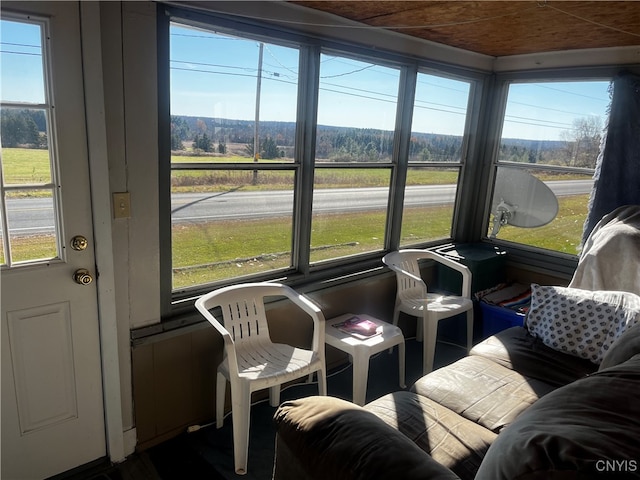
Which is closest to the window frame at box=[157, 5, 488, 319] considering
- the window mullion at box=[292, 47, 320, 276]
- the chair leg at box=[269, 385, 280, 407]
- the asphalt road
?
the window mullion at box=[292, 47, 320, 276]

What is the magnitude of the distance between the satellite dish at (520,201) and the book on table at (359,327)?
177cm

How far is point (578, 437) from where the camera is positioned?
Answer: 91 centimetres

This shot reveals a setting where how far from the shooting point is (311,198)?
2617mm

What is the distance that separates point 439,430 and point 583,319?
1059mm

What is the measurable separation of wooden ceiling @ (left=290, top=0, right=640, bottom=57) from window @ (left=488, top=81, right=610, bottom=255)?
16.1 inches

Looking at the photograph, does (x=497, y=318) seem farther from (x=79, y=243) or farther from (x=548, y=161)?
(x=79, y=243)

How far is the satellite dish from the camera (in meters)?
3.50

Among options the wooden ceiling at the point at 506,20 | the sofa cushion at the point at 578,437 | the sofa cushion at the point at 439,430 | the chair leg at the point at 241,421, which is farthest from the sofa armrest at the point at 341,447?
the wooden ceiling at the point at 506,20

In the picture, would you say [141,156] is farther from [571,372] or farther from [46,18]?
[571,372]

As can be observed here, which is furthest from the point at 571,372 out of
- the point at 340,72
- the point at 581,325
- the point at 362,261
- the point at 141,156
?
the point at 141,156

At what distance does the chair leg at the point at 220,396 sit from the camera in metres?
2.22

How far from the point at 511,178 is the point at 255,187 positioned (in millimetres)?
2344

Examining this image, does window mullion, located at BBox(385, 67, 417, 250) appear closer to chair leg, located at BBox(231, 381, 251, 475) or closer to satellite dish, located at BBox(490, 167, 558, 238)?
satellite dish, located at BBox(490, 167, 558, 238)

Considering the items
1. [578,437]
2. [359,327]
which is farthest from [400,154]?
[578,437]
